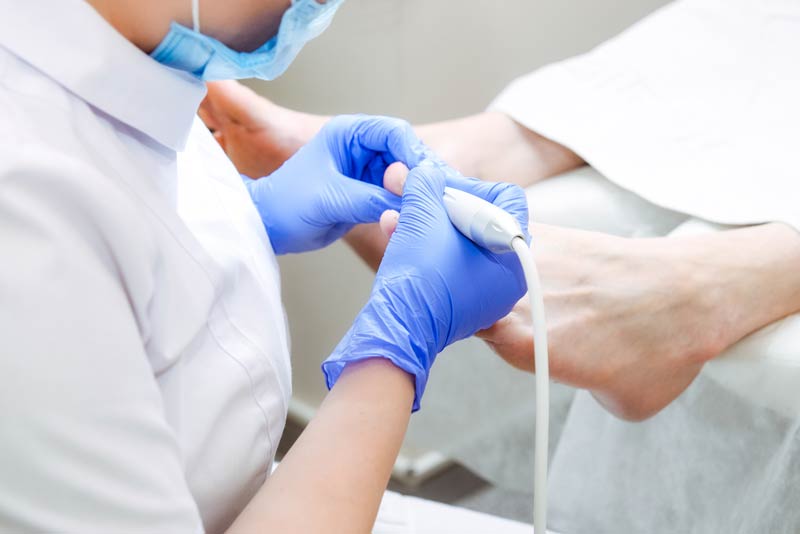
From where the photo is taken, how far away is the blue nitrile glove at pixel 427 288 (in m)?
0.68

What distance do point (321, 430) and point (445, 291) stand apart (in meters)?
0.16

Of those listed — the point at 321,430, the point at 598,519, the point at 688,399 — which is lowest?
the point at 598,519

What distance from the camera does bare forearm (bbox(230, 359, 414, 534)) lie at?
1.90 ft

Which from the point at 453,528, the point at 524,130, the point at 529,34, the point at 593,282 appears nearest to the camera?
the point at 453,528

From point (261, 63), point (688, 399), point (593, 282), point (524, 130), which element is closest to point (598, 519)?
point (688, 399)

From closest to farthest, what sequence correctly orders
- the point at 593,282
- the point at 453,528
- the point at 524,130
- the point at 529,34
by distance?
1. the point at 453,528
2. the point at 593,282
3. the point at 524,130
4. the point at 529,34

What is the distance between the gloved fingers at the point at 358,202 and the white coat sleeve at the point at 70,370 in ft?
1.18

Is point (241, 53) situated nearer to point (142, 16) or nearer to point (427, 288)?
point (142, 16)

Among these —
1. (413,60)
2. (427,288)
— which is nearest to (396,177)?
(427,288)

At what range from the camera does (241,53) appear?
0.63m

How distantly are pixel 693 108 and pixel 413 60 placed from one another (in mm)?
567

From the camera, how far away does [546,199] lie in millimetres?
1135

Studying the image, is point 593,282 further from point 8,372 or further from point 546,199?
point 8,372

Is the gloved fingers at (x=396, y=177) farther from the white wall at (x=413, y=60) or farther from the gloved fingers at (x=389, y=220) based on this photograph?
the white wall at (x=413, y=60)
